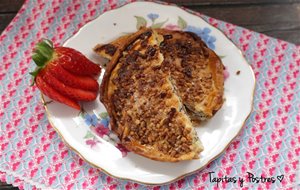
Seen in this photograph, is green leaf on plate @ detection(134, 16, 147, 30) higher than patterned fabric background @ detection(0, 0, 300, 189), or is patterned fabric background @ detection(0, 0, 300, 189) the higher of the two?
green leaf on plate @ detection(134, 16, 147, 30)

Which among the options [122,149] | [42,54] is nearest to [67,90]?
[42,54]

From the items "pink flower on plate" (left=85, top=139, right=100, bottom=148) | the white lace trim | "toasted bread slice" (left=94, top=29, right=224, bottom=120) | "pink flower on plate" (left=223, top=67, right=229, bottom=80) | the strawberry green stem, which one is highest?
the strawberry green stem

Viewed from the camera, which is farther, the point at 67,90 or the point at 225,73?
the point at 225,73

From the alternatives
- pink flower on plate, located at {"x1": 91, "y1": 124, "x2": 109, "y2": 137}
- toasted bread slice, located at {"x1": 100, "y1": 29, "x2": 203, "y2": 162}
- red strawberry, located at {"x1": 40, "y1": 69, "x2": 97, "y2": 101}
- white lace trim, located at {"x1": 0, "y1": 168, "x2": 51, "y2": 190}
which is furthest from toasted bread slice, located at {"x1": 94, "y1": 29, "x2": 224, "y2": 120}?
white lace trim, located at {"x1": 0, "y1": 168, "x2": 51, "y2": 190}

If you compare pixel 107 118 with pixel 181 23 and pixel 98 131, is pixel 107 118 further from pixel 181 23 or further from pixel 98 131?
pixel 181 23

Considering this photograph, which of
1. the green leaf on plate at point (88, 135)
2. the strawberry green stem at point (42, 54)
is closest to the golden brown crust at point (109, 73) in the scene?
the green leaf on plate at point (88, 135)

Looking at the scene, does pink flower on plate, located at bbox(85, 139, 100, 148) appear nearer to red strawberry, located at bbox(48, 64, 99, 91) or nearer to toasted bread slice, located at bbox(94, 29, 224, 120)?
red strawberry, located at bbox(48, 64, 99, 91)
